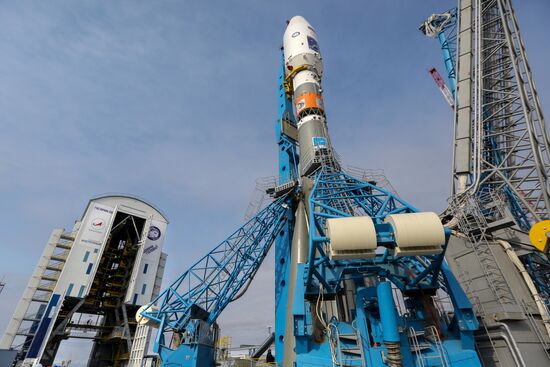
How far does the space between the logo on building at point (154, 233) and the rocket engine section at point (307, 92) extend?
21.2 metres

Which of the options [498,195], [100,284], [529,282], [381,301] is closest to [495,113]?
[498,195]

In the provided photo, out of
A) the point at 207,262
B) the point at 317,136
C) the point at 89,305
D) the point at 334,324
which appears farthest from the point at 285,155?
the point at 89,305

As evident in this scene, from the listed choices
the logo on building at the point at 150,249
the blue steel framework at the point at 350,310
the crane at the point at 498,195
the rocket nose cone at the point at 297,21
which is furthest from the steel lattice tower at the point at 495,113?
the logo on building at the point at 150,249

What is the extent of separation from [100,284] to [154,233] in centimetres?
729

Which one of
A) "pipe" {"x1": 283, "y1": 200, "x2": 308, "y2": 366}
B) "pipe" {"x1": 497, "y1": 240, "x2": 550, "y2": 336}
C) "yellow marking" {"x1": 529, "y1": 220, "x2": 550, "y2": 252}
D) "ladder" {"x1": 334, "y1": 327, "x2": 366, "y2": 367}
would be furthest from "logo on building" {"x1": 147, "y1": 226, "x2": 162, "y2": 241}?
"yellow marking" {"x1": 529, "y1": 220, "x2": 550, "y2": 252}

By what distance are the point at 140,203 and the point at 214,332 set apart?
20.1m

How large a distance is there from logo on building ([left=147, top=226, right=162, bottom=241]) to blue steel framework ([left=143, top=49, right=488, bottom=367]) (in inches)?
580

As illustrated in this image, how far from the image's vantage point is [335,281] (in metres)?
13.3

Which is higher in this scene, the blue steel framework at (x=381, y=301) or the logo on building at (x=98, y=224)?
the logo on building at (x=98, y=224)

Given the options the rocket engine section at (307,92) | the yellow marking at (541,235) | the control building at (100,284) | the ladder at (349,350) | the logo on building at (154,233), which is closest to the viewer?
the ladder at (349,350)

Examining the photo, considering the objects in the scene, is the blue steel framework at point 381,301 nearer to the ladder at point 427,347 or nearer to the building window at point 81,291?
the ladder at point 427,347

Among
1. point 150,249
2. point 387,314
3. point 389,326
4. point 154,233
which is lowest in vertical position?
point 389,326

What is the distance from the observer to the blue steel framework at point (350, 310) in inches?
416

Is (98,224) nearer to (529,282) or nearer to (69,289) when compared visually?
(69,289)
